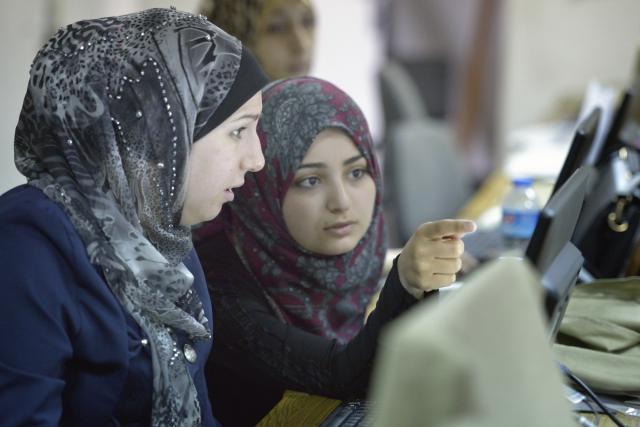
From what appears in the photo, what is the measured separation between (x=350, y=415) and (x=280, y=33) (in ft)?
4.06

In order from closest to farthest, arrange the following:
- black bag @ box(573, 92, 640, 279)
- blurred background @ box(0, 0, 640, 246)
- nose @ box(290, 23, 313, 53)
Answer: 1. black bag @ box(573, 92, 640, 279)
2. nose @ box(290, 23, 313, 53)
3. blurred background @ box(0, 0, 640, 246)

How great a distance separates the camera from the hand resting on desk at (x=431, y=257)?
121cm

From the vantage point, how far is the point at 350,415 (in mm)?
1289

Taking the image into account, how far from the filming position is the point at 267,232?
4.83 feet

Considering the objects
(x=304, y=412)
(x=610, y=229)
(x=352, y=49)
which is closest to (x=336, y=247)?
(x=304, y=412)

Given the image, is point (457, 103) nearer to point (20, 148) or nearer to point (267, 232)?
point (267, 232)

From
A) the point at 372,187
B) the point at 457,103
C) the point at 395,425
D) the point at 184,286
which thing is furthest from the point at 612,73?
the point at 395,425

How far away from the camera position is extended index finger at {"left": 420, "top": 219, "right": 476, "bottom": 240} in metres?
1.15

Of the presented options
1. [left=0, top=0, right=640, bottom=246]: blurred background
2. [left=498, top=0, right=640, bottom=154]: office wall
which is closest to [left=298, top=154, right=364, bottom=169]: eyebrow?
[left=0, top=0, right=640, bottom=246]: blurred background

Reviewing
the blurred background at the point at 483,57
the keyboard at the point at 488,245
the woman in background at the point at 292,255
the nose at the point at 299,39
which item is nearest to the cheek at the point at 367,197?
the woman in background at the point at 292,255

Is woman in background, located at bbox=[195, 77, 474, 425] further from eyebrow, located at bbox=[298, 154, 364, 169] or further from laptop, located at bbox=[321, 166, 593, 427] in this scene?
laptop, located at bbox=[321, 166, 593, 427]

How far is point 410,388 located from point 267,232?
887 millimetres

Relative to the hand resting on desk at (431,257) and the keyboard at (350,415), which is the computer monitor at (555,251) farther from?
the keyboard at (350,415)

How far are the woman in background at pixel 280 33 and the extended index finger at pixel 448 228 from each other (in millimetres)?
1039
